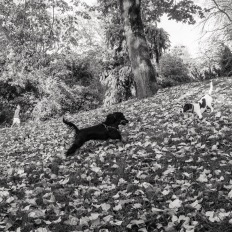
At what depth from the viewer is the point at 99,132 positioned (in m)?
6.50

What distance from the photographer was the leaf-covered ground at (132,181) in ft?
11.5

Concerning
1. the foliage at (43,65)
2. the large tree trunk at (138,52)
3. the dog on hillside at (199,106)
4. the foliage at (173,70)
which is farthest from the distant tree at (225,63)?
the dog on hillside at (199,106)

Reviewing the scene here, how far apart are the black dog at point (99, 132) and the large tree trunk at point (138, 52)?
5.59 meters

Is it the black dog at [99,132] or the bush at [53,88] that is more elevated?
the bush at [53,88]

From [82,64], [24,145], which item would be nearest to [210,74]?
[82,64]

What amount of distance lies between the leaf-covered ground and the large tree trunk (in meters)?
4.20

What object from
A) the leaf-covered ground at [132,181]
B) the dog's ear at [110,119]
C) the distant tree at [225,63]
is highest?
the distant tree at [225,63]

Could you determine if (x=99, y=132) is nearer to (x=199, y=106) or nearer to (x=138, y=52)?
(x=199, y=106)

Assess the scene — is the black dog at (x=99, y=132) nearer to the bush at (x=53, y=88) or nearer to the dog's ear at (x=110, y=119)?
the dog's ear at (x=110, y=119)

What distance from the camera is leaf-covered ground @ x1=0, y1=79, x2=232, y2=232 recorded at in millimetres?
3494

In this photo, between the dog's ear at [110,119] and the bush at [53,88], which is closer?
the dog's ear at [110,119]

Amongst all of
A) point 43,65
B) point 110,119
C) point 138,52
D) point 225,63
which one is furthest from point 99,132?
point 43,65

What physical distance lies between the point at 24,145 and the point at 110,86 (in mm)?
11053

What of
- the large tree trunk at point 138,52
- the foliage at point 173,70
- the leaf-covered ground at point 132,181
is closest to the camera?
the leaf-covered ground at point 132,181
